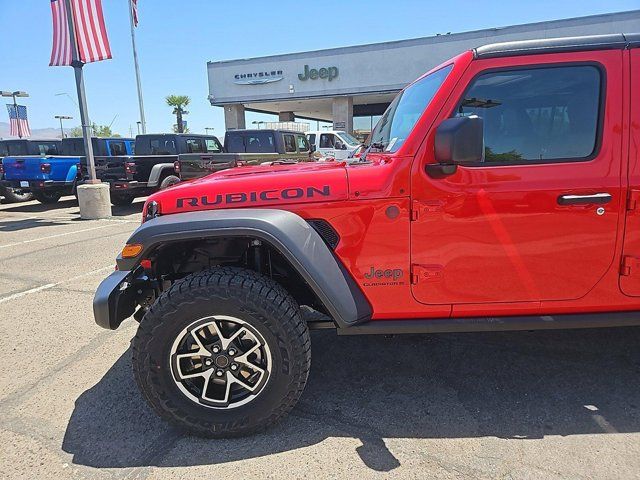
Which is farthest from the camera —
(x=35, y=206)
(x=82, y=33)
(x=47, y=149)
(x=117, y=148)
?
(x=47, y=149)

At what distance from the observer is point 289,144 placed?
1212 cm

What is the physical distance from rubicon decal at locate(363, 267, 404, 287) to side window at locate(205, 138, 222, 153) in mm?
11757

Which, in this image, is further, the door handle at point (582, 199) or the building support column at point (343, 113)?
the building support column at point (343, 113)

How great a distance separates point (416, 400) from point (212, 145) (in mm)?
11956

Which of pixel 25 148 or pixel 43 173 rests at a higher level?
pixel 25 148

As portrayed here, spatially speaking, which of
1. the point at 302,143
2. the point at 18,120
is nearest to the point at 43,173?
the point at 302,143

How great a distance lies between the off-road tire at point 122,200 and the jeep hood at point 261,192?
1044cm

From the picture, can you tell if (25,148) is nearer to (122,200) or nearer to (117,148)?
(117,148)

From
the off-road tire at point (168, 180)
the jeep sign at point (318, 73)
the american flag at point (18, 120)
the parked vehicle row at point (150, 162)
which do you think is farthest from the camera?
the american flag at point (18, 120)

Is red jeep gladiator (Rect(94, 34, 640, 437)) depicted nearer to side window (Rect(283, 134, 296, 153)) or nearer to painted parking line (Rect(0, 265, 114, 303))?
painted parking line (Rect(0, 265, 114, 303))

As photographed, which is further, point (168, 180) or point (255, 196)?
point (168, 180)

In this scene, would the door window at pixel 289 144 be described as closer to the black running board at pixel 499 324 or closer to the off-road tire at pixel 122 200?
the off-road tire at pixel 122 200

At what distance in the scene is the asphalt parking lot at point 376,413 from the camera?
2.08 m

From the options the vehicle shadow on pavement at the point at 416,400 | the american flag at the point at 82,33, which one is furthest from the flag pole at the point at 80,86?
the vehicle shadow on pavement at the point at 416,400
